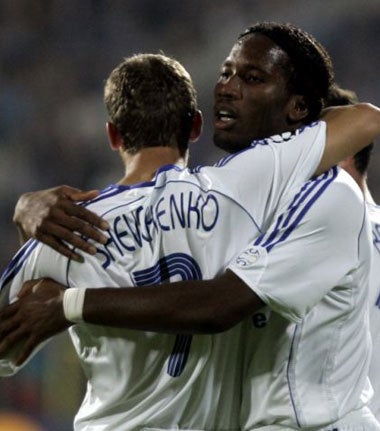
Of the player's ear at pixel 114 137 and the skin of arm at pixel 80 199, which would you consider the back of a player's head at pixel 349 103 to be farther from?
the player's ear at pixel 114 137

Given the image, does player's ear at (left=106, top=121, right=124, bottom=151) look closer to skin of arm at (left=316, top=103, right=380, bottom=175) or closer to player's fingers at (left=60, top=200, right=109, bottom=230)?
player's fingers at (left=60, top=200, right=109, bottom=230)

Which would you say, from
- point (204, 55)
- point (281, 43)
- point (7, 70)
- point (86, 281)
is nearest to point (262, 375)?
point (86, 281)

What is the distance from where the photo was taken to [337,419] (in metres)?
2.36

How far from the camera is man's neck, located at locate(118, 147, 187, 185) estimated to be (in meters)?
2.48

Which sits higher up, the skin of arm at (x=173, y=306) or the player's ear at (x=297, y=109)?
the player's ear at (x=297, y=109)

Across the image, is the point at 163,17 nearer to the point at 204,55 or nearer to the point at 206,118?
the point at 204,55

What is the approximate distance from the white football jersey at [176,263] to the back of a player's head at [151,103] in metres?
0.16

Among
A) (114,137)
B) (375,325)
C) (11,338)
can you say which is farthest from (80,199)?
(375,325)

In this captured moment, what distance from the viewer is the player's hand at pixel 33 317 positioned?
7.62ft

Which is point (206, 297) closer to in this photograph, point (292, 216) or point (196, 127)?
point (292, 216)

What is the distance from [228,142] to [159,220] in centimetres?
41

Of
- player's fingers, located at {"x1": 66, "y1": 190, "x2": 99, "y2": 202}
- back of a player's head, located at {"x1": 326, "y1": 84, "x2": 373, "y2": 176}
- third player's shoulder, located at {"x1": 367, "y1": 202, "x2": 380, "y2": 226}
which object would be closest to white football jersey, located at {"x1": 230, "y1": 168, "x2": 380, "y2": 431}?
player's fingers, located at {"x1": 66, "y1": 190, "x2": 99, "y2": 202}

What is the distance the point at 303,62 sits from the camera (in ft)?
8.54

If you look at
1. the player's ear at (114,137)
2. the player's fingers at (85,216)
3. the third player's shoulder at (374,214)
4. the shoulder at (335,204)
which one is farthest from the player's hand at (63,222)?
the third player's shoulder at (374,214)
